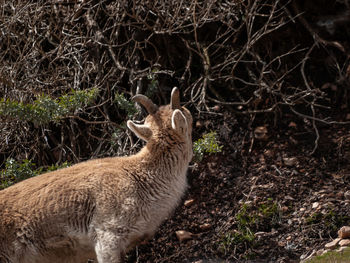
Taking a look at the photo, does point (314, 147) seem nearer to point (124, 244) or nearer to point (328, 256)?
point (328, 256)

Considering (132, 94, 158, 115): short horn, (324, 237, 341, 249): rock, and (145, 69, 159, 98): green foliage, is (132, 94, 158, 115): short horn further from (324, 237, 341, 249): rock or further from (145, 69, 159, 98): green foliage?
(324, 237, 341, 249): rock

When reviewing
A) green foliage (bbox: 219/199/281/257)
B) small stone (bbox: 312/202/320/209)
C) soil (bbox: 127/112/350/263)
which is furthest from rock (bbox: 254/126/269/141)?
small stone (bbox: 312/202/320/209)

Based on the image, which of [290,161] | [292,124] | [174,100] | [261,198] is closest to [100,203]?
[174,100]

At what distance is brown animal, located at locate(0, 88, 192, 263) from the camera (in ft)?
20.3

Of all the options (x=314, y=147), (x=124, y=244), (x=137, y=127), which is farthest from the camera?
(x=314, y=147)

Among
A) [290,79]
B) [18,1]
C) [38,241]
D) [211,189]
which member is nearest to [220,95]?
[290,79]

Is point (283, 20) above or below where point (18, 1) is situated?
below

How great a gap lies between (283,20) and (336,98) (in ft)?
4.89

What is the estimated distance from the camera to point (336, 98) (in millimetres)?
8906

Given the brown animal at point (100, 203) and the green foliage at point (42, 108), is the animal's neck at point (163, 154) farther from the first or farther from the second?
the green foliage at point (42, 108)

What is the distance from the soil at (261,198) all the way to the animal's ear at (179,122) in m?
1.57

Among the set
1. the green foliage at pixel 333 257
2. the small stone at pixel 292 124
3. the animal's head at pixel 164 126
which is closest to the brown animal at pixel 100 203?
the animal's head at pixel 164 126

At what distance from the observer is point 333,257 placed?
20.9 ft

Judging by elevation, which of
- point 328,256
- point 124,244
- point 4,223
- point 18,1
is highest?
point 18,1
